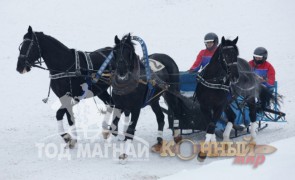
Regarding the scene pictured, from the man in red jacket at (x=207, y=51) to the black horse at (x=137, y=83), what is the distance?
63 cm

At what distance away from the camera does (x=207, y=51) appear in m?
11.8

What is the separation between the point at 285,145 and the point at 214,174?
190cm

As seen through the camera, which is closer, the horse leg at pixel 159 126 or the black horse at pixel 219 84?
the black horse at pixel 219 84

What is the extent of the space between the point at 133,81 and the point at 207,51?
8.40ft

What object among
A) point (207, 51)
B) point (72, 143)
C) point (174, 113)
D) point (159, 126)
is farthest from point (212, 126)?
point (72, 143)

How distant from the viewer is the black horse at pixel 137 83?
9734 millimetres

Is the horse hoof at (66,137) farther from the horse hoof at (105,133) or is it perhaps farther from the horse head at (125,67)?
the horse head at (125,67)

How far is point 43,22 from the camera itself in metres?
30.2

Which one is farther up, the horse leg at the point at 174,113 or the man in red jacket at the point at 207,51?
the man in red jacket at the point at 207,51

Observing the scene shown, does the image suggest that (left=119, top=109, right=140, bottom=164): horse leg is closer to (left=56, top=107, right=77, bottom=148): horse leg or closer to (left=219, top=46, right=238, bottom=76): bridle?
(left=56, top=107, right=77, bottom=148): horse leg

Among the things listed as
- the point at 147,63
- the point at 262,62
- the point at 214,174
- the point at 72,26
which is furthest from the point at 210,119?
the point at 72,26

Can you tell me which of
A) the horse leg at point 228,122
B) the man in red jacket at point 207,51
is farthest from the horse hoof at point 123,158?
the man in red jacket at point 207,51

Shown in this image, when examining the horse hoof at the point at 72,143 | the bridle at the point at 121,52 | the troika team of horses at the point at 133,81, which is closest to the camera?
the bridle at the point at 121,52

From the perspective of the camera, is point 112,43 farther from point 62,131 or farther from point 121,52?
point 121,52
